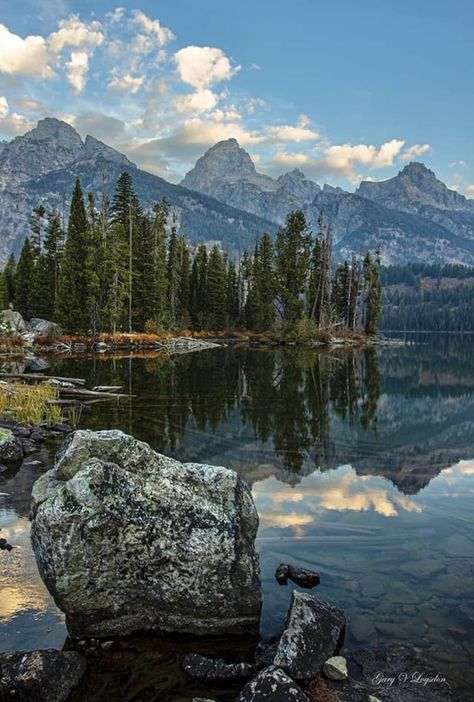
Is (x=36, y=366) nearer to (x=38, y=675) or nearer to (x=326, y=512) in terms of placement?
(x=326, y=512)

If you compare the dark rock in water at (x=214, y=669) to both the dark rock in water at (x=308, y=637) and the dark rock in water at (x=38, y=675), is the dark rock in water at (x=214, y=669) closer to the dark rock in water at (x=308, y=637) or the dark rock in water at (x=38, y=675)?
the dark rock in water at (x=308, y=637)

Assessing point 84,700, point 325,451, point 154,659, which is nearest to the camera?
point 84,700

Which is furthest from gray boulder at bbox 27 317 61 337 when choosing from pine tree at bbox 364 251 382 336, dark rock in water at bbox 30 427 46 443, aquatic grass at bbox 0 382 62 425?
pine tree at bbox 364 251 382 336

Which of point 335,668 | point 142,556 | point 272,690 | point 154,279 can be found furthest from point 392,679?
point 154,279

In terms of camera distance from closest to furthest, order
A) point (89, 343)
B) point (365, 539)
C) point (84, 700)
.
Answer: point (84, 700), point (365, 539), point (89, 343)

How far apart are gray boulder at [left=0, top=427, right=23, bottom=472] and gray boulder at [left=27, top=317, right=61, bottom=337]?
46.3 m

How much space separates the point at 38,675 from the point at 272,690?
2565 millimetres

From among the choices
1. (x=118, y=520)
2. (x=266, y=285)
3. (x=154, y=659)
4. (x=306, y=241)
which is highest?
(x=306, y=241)

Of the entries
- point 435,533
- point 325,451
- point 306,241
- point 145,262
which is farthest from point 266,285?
point 435,533

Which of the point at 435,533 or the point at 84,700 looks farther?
the point at 435,533

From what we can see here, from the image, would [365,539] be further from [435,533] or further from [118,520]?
[118,520]

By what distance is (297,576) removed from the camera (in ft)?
27.5

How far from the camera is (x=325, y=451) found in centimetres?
1692

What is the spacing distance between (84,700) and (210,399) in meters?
20.6
